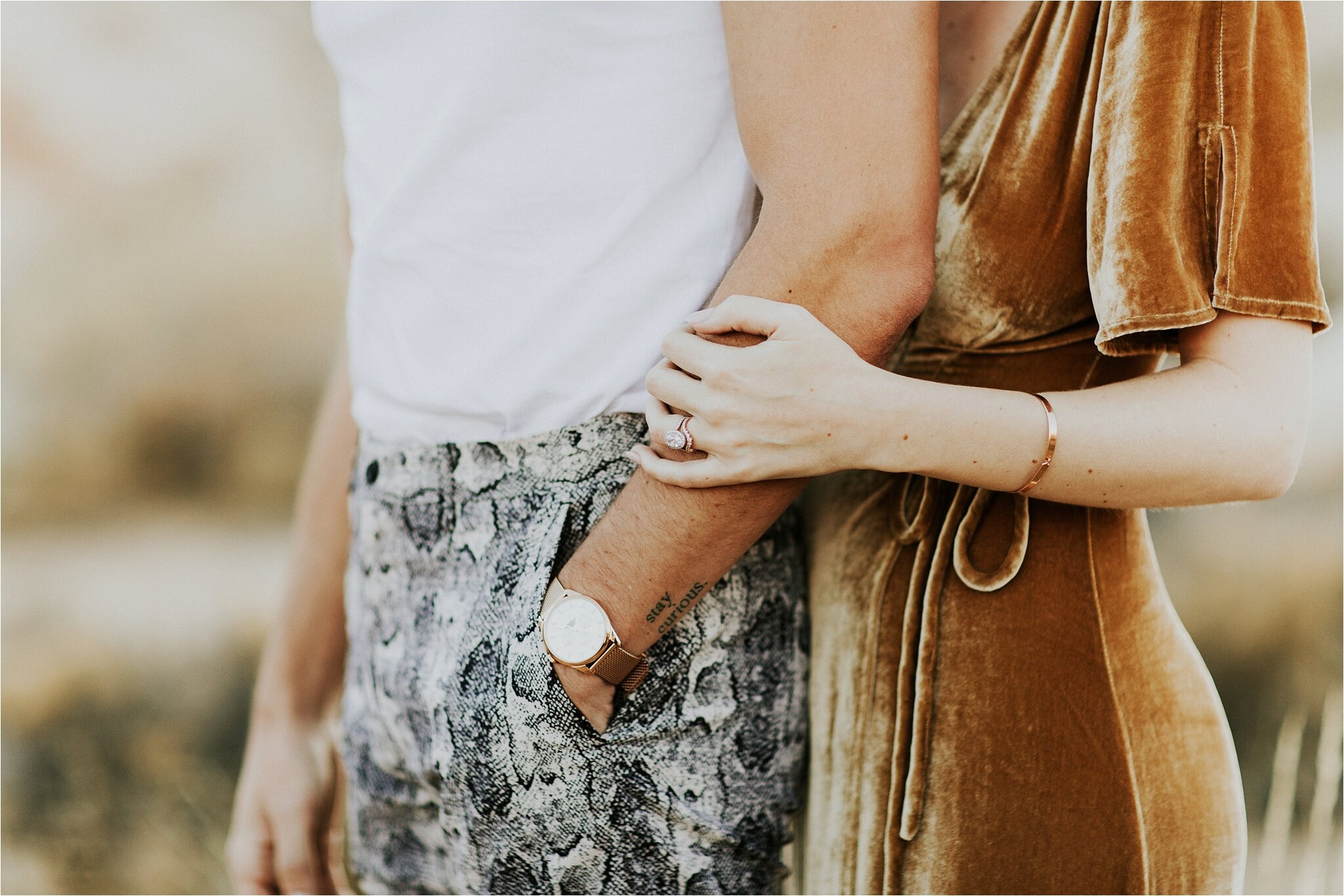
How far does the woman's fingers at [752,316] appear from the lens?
79 centimetres

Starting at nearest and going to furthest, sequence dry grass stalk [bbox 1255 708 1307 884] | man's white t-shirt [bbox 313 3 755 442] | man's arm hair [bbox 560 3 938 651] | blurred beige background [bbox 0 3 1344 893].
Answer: man's arm hair [bbox 560 3 938 651] → man's white t-shirt [bbox 313 3 755 442] → dry grass stalk [bbox 1255 708 1307 884] → blurred beige background [bbox 0 3 1344 893]

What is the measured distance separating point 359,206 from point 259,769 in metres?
0.86

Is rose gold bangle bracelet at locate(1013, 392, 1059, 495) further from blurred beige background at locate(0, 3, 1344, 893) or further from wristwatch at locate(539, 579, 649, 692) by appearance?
blurred beige background at locate(0, 3, 1344, 893)

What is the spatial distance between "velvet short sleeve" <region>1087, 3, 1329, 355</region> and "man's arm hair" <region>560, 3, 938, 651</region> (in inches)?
7.4

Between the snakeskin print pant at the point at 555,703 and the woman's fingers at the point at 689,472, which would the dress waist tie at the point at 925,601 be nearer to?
the snakeskin print pant at the point at 555,703

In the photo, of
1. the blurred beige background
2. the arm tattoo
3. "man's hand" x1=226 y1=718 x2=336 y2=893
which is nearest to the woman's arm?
the arm tattoo

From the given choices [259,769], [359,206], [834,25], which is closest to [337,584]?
[259,769]

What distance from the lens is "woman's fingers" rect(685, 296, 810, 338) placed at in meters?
0.79

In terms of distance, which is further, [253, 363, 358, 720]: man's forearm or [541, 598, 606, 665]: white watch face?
[253, 363, 358, 720]: man's forearm

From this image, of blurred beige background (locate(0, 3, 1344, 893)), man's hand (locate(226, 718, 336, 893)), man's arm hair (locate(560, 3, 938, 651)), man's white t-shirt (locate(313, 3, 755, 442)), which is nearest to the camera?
man's arm hair (locate(560, 3, 938, 651))

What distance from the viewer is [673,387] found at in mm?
839

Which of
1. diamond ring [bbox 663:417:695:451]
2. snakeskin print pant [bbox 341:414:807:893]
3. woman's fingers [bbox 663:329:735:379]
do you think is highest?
woman's fingers [bbox 663:329:735:379]

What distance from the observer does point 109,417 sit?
107 inches

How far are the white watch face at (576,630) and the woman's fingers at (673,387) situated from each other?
207mm
